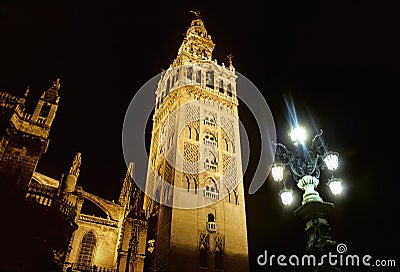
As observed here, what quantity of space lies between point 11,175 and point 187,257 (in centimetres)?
1473

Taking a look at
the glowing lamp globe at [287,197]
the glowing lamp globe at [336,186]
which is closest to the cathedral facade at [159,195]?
the glowing lamp globe at [287,197]

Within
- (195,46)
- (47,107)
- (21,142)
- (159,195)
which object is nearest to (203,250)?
(159,195)

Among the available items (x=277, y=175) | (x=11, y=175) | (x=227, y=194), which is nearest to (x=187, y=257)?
(x=227, y=194)

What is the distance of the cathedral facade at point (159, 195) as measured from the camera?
18.2 meters

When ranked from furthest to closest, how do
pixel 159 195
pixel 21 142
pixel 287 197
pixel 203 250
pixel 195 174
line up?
pixel 159 195 < pixel 195 174 < pixel 203 250 < pixel 21 142 < pixel 287 197

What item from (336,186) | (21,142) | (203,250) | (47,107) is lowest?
(336,186)

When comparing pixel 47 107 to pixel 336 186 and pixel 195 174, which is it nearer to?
pixel 195 174

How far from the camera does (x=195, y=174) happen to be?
3188cm

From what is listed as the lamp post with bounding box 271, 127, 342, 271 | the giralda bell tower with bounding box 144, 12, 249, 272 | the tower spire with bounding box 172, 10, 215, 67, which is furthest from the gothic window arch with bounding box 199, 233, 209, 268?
the tower spire with bounding box 172, 10, 215, 67

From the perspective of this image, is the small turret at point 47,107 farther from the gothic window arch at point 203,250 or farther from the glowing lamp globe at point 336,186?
the glowing lamp globe at point 336,186

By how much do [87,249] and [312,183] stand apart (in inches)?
972

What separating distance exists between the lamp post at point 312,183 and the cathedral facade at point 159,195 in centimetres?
1311

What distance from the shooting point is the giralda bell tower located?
2780 cm

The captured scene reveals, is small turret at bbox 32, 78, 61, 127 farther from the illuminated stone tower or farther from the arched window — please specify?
the arched window
